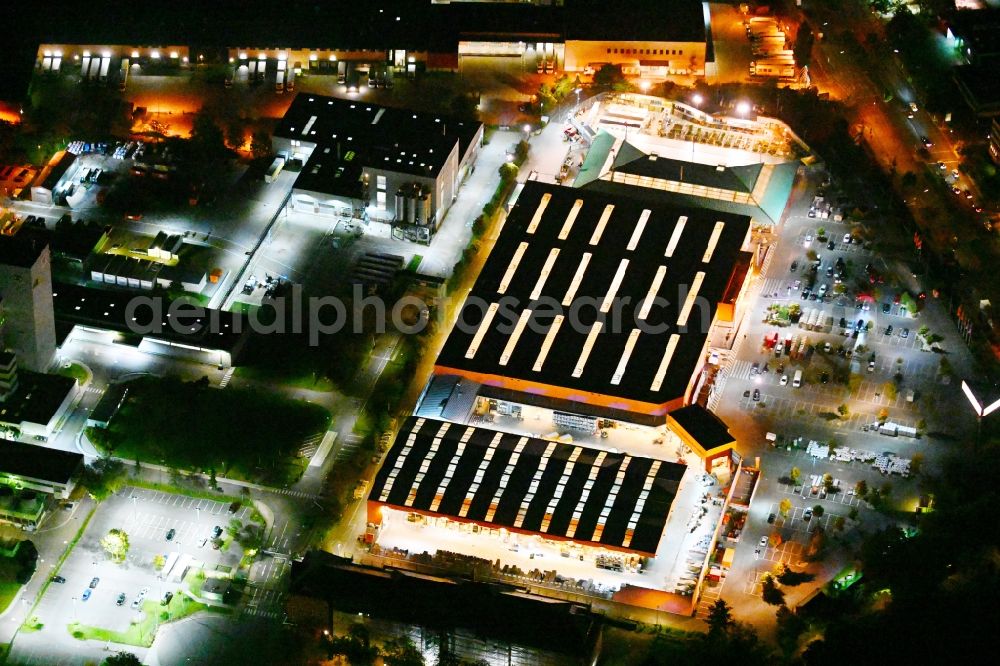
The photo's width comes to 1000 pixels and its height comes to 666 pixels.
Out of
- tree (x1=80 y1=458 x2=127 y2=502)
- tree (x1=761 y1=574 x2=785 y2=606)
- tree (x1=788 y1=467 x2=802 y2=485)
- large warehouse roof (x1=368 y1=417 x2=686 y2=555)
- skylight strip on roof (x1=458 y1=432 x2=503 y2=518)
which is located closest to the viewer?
tree (x1=761 y1=574 x2=785 y2=606)

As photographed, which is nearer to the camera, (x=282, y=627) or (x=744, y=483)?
(x=282, y=627)

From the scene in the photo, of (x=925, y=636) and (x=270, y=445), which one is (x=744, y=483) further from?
(x=270, y=445)

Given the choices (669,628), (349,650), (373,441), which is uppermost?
(373,441)

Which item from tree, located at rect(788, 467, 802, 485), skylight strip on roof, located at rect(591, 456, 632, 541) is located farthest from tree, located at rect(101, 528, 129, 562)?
tree, located at rect(788, 467, 802, 485)

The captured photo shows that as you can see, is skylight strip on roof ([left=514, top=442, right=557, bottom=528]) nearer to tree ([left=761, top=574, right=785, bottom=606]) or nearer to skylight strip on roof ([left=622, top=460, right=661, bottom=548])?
skylight strip on roof ([left=622, top=460, right=661, bottom=548])

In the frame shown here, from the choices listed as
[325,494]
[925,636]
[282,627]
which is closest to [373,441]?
[325,494]

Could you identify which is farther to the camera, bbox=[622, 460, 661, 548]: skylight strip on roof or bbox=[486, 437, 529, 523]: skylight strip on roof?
bbox=[486, 437, 529, 523]: skylight strip on roof
